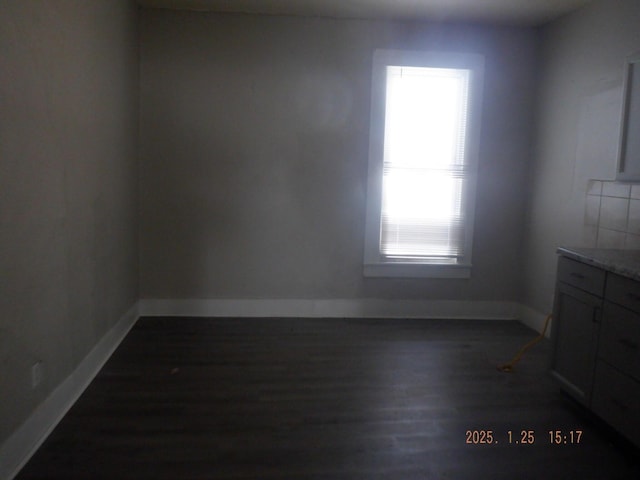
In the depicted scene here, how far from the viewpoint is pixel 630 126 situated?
3.17 metres

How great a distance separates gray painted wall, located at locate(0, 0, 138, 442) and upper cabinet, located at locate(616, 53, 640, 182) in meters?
3.16

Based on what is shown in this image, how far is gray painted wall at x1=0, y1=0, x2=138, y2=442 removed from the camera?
215 cm

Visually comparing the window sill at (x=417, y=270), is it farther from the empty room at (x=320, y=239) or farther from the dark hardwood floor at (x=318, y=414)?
the dark hardwood floor at (x=318, y=414)

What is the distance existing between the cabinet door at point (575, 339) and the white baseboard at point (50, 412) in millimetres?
2729

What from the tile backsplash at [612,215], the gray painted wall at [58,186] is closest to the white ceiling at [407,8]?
the gray painted wall at [58,186]

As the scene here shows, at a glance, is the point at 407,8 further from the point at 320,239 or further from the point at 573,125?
the point at 320,239

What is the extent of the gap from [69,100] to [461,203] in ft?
10.6

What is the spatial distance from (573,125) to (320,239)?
2.21 meters

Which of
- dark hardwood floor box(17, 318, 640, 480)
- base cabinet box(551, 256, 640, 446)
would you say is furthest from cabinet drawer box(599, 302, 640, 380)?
dark hardwood floor box(17, 318, 640, 480)

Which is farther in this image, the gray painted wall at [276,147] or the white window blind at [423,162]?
the white window blind at [423,162]

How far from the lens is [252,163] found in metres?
4.57

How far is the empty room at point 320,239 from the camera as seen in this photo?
245 centimetres

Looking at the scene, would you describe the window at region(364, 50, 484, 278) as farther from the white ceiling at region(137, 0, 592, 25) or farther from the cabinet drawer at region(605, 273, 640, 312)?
the cabinet drawer at region(605, 273, 640, 312)

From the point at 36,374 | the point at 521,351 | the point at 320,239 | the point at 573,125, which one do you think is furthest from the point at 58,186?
the point at 573,125
